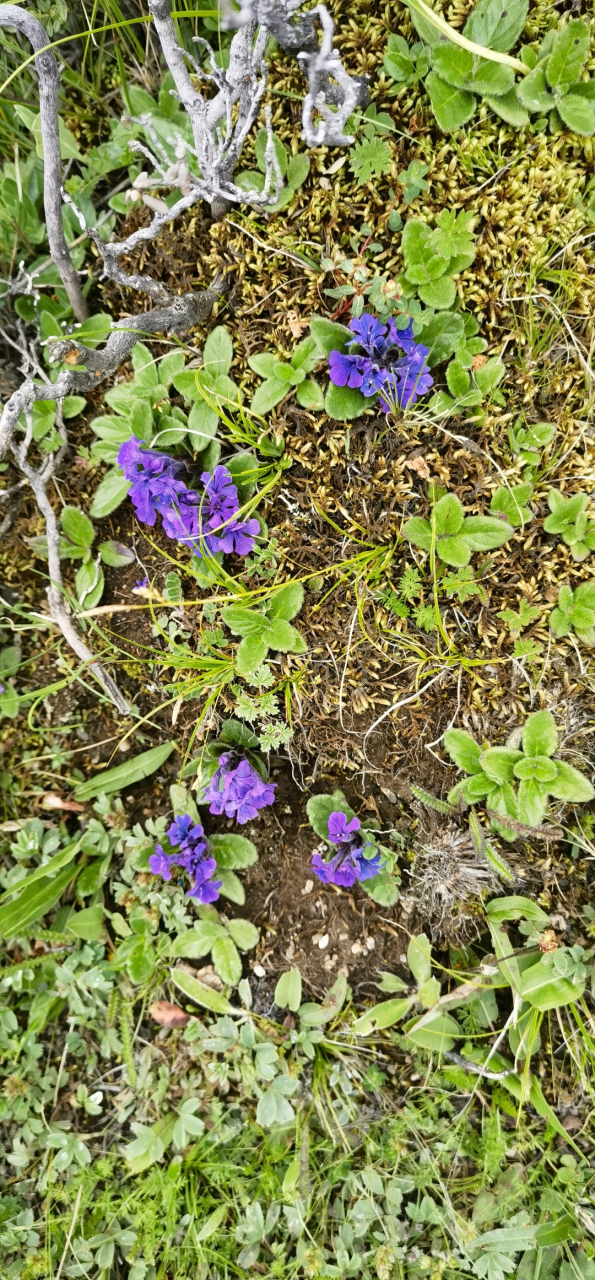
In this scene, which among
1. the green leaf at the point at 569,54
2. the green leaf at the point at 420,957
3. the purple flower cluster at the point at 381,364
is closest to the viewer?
the green leaf at the point at 569,54

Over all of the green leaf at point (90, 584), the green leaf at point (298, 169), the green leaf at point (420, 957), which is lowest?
the green leaf at point (420, 957)

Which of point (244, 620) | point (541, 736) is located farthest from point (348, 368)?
point (541, 736)

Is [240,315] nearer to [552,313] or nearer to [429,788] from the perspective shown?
[552,313]

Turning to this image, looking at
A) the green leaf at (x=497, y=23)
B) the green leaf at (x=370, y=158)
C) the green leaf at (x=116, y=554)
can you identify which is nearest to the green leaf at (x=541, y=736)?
the green leaf at (x=116, y=554)

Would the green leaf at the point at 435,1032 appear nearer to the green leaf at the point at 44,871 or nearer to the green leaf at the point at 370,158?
the green leaf at the point at 44,871

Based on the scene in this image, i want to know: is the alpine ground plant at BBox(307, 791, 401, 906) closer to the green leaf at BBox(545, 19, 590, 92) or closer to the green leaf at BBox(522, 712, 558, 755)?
the green leaf at BBox(522, 712, 558, 755)

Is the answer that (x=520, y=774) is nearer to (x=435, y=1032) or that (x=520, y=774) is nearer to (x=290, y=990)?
(x=435, y=1032)
